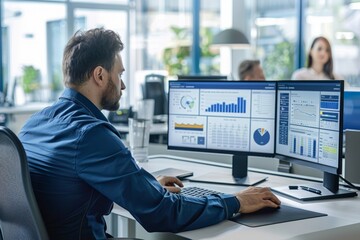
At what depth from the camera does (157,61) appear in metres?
8.40

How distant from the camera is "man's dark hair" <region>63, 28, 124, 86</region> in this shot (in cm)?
178

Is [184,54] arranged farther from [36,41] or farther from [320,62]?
[320,62]

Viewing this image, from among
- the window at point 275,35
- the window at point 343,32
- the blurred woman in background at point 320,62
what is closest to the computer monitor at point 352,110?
the blurred woman in background at point 320,62

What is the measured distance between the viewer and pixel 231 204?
1.79 m

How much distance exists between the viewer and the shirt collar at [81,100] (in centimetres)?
177

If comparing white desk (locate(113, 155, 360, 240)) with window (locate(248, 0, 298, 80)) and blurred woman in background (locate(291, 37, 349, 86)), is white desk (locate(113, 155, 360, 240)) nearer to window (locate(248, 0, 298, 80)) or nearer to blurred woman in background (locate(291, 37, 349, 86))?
blurred woman in background (locate(291, 37, 349, 86))

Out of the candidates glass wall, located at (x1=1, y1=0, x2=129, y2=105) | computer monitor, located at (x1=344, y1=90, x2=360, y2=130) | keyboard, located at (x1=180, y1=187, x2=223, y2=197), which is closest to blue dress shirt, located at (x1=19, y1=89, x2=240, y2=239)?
keyboard, located at (x1=180, y1=187, x2=223, y2=197)

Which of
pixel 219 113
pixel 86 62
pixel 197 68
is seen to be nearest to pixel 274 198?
pixel 219 113

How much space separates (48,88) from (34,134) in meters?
5.96

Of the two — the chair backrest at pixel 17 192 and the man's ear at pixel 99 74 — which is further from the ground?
the man's ear at pixel 99 74

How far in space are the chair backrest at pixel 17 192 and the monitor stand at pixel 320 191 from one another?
0.95 meters

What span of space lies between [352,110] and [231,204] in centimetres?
132

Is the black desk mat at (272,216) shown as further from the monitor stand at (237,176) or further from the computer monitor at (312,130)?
the monitor stand at (237,176)

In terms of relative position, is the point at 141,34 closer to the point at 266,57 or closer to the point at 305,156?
the point at 266,57
